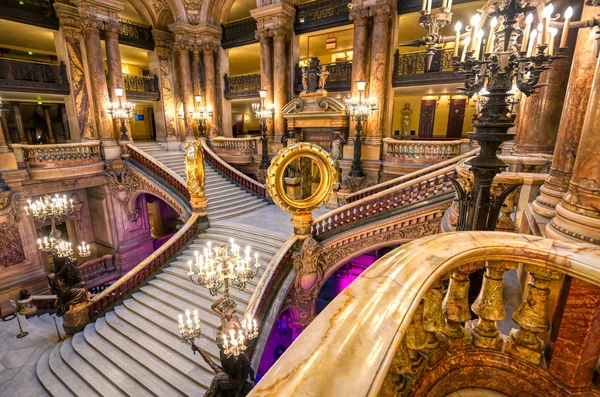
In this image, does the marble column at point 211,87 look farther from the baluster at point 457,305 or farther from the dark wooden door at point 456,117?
the baluster at point 457,305

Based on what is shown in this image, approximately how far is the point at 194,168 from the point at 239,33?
9974mm

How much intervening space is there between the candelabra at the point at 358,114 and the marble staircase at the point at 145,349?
441 cm

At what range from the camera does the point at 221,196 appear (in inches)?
475

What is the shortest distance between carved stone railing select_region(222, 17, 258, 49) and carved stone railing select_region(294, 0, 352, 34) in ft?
8.73

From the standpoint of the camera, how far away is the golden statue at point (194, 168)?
30.3 ft

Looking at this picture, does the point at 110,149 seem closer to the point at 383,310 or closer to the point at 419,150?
the point at 419,150

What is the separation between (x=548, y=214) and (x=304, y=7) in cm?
1398

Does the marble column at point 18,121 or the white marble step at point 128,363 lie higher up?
the marble column at point 18,121

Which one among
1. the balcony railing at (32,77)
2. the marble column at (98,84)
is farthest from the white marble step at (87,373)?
the balcony railing at (32,77)

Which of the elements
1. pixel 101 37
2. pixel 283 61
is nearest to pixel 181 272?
pixel 283 61

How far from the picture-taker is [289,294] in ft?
25.3

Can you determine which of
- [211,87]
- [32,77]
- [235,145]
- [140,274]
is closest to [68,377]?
[140,274]

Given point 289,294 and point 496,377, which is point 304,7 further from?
point 496,377

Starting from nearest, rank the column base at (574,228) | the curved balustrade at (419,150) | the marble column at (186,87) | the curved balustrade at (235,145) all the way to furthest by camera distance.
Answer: the column base at (574,228)
the curved balustrade at (419,150)
the curved balustrade at (235,145)
the marble column at (186,87)
